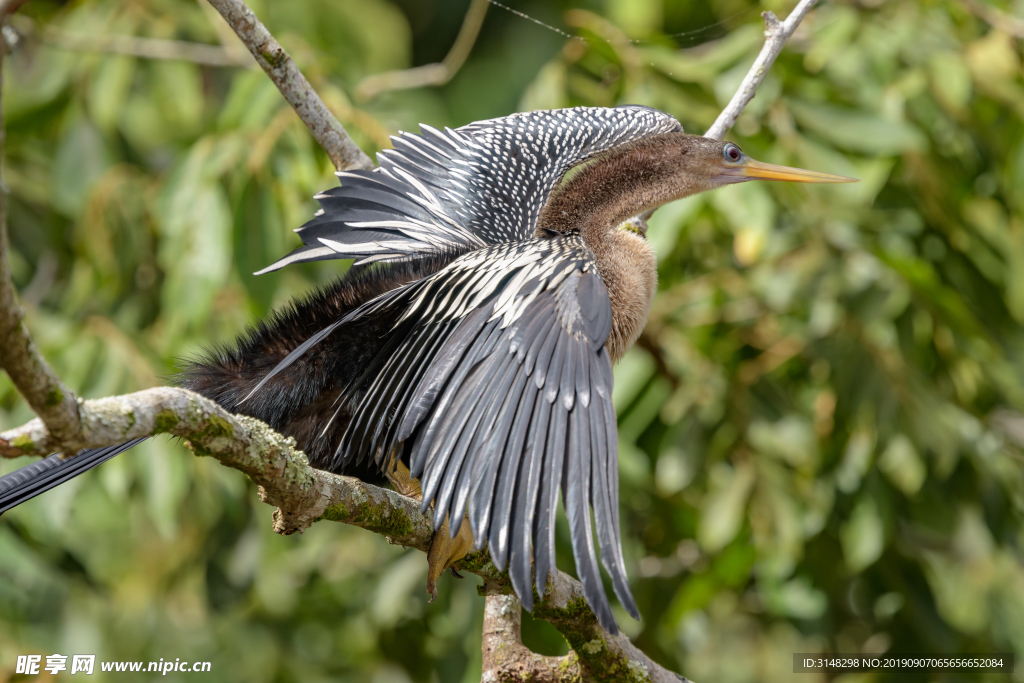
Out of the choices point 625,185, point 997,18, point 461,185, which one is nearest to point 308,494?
point 461,185

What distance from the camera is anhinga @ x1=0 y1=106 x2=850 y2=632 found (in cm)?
161

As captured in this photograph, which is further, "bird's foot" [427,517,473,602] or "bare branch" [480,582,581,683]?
"bare branch" [480,582,581,683]

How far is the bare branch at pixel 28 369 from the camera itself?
0.97 metres

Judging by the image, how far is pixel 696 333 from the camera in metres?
3.92

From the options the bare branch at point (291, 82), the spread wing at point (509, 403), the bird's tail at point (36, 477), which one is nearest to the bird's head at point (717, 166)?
the spread wing at point (509, 403)

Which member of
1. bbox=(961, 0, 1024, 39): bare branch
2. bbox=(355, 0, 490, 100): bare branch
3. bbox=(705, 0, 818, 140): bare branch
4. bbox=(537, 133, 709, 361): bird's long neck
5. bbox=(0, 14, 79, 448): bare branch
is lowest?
bbox=(0, 14, 79, 448): bare branch

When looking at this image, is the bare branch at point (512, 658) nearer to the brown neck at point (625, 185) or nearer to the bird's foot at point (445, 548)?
the bird's foot at point (445, 548)

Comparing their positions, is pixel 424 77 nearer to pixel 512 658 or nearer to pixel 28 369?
pixel 512 658

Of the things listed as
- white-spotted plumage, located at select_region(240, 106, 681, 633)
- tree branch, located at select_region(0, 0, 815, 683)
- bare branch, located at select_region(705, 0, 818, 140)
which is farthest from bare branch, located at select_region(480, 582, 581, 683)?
bare branch, located at select_region(705, 0, 818, 140)

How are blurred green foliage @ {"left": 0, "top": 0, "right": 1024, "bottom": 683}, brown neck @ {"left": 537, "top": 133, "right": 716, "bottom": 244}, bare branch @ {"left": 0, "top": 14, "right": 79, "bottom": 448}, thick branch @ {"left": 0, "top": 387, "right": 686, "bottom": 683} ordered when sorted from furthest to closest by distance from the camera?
blurred green foliage @ {"left": 0, "top": 0, "right": 1024, "bottom": 683}
brown neck @ {"left": 537, "top": 133, "right": 716, "bottom": 244}
thick branch @ {"left": 0, "top": 387, "right": 686, "bottom": 683}
bare branch @ {"left": 0, "top": 14, "right": 79, "bottom": 448}

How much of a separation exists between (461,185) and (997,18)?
223 centimetres

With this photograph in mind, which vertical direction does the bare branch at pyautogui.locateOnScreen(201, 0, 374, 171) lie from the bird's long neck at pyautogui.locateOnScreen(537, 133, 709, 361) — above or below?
above

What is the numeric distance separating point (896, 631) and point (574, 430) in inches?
106

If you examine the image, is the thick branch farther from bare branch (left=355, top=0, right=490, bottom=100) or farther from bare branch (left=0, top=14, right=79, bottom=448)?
bare branch (left=355, top=0, right=490, bottom=100)
